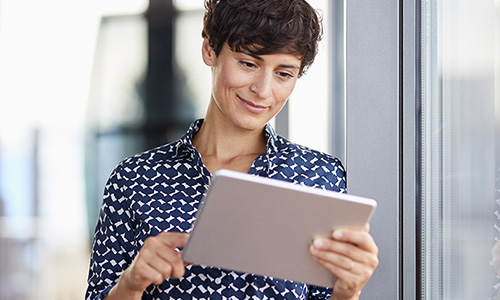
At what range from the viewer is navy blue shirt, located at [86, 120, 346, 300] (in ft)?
3.49

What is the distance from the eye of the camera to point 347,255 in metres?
0.80

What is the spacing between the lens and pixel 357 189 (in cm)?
104

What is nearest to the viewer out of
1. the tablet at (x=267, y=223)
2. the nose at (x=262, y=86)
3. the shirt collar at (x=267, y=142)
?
the tablet at (x=267, y=223)

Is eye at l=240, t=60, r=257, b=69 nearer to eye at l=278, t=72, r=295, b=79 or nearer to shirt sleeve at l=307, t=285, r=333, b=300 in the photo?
eye at l=278, t=72, r=295, b=79

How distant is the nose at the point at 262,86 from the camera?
1062 mm

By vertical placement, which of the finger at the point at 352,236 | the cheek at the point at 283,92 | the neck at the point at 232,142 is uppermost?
the cheek at the point at 283,92

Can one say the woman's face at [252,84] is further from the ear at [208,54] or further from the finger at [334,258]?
the finger at [334,258]

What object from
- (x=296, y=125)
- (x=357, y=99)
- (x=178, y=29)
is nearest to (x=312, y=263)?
(x=357, y=99)

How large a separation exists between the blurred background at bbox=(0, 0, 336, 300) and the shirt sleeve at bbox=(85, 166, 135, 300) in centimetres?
138

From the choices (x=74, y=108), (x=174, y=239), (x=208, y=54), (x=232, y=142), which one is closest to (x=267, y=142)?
(x=232, y=142)

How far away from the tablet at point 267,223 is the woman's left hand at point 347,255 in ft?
0.04

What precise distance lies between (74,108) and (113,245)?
158 centimetres

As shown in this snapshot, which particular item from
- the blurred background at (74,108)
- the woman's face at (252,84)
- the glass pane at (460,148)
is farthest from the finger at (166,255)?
the blurred background at (74,108)

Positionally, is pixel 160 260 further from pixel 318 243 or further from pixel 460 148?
pixel 460 148
